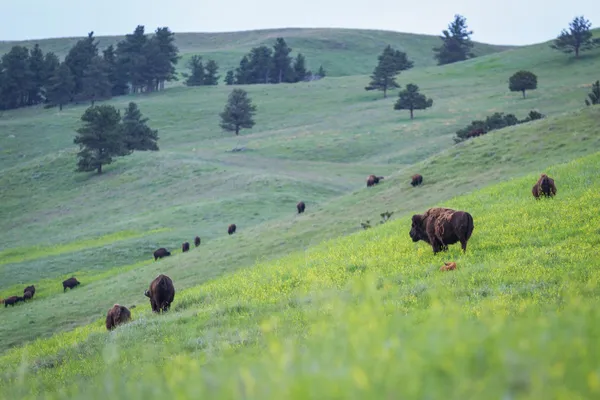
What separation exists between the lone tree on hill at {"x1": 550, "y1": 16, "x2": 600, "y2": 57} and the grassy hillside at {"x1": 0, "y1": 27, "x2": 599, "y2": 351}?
246 centimetres

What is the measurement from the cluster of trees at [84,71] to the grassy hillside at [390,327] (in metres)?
100

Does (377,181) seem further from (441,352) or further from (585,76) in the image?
(585,76)

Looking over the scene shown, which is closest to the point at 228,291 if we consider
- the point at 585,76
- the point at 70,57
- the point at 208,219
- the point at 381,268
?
the point at 381,268

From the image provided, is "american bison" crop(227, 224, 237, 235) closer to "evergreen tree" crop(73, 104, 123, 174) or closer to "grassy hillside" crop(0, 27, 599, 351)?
"grassy hillside" crop(0, 27, 599, 351)

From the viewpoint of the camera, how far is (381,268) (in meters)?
17.8

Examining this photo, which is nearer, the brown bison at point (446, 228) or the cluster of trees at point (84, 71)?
the brown bison at point (446, 228)

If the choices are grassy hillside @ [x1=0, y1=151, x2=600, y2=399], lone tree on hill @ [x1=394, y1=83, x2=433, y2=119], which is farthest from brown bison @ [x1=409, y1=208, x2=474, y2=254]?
lone tree on hill @ [x1=394, y1=83, x2=433, y2=119]

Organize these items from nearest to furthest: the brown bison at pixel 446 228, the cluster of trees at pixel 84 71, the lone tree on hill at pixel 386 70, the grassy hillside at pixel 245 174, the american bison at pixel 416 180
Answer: the brown bison at pixel 446 228 → the grassy hillside at pixel 245 174 → the american bison at pixel 416 180 → the lone tree on hill at pixel 386 70 → the cluster of trees at pixel 84 71

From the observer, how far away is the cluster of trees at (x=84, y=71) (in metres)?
124

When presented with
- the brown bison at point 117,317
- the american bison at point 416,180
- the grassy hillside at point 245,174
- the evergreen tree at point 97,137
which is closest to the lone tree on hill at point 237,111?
Answer: the grassy hillside at point 245,174

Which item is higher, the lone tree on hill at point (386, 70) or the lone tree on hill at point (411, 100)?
the lone tree on hill at point (386, 70)

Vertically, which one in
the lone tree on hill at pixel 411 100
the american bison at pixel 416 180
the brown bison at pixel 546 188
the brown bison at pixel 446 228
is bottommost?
the american bison at pixel 416 180

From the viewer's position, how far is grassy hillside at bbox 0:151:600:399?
344cm

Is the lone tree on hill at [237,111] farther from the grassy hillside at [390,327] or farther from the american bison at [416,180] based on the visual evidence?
the grassy hillside at [390,327]
